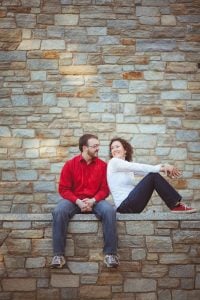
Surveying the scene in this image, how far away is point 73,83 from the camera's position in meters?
6.16

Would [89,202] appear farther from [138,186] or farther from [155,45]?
[155,45]

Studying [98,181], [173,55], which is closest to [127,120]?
[173,55]

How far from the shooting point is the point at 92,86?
615cm

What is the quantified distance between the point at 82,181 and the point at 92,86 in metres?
2.02

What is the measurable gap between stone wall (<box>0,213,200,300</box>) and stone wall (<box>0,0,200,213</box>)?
1.64 m

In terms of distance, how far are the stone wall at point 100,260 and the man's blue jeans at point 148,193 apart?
10 centimetres

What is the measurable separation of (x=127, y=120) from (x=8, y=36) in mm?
1810

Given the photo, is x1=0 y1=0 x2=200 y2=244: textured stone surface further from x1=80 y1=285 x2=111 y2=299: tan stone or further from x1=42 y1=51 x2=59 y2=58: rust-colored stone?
x1=80 y1=285 x2=111 y2=299: tan stone

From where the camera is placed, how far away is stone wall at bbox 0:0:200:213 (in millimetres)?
5992

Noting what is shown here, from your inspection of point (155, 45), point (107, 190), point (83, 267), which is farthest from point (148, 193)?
point (155, 45)

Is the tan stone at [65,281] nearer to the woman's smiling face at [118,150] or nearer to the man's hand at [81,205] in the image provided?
the man's hand at [81,205]

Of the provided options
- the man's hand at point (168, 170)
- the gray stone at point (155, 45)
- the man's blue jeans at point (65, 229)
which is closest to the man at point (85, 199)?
the man's blue jeans at point (65, 229)

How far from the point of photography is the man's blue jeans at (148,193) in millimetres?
4199

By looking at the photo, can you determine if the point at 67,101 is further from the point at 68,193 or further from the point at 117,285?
the point at 117,285
